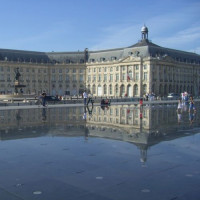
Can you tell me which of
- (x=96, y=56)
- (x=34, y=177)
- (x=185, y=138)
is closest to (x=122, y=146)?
(x=185, y=138)

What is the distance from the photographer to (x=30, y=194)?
5.96 m

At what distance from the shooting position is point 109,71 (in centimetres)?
10969

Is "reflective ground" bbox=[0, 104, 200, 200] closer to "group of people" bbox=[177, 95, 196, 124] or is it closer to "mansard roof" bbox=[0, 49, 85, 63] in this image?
"group of people" bbox=[177, 95, 196, 124]

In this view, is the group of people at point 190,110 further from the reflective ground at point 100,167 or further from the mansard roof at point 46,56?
the mansard roof at point 46,56

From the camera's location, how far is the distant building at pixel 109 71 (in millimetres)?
98500

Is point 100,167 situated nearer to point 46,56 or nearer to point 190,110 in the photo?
point 190,110

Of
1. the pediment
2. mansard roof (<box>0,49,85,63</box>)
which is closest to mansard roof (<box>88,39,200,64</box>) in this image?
the pediment

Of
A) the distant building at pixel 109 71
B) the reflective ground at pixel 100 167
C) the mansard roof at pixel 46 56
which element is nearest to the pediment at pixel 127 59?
the distant building at pixel 109 71

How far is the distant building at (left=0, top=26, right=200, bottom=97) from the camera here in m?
98.5

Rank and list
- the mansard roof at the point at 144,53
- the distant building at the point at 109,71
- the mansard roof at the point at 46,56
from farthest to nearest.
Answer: the mansard roof at the point at 46,56 < the distant building at the point at 109,71 < the mansard roof at the point at 144,53

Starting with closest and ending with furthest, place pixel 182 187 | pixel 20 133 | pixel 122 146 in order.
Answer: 1. pixel 182 187
2. pixel 122 146
3. pixel 20 133

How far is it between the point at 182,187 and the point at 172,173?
3.31 ft

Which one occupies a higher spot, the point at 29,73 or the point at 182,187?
the point at 29,73

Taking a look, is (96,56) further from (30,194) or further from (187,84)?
(30,194)
